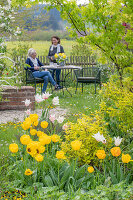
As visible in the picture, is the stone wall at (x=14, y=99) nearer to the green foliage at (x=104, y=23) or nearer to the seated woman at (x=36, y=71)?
the seated woman at (x=36, y=71)

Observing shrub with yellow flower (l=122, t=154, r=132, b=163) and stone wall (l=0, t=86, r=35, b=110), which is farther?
stone wall (l=0, t=86, r=35, b=110)

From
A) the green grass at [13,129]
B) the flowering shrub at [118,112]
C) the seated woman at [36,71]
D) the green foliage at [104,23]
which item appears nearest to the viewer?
the green grass at [13,129]

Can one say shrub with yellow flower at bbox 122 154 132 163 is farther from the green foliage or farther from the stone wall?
the stone wall

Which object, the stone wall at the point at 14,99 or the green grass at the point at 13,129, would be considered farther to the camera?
the stone wall at the point at 14,99

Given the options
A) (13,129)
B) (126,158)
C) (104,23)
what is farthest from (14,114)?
(126,158)

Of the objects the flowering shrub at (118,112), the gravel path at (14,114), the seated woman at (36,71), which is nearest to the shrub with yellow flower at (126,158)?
the flowering shrub at (118,112)

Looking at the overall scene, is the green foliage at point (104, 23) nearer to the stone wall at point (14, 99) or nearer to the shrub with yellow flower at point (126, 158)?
the shrub with yellow flower at point (126, 158)

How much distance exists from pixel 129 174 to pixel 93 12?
2464 mm

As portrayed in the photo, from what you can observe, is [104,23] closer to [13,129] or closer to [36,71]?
[13,129]

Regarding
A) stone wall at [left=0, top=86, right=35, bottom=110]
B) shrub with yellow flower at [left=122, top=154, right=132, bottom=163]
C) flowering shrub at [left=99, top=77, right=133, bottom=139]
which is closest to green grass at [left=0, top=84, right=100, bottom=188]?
flowering shrub at [left=99, top=77, right=133, bottom=139]

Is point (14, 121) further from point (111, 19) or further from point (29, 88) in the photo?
point (111, 19)

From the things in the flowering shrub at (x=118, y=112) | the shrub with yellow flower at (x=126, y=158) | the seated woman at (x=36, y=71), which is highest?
the seated woman at (x=36, y=71)

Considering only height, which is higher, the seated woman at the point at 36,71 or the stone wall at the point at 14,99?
the seated woman at the point at 36,71

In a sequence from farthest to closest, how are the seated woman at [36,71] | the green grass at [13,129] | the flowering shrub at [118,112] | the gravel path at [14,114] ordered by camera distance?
1. the seated woman at [36,71]
2. the gravel path at [14,114]
3. the flowering shrub at [118,112]
4. the green grass at [13,129]
